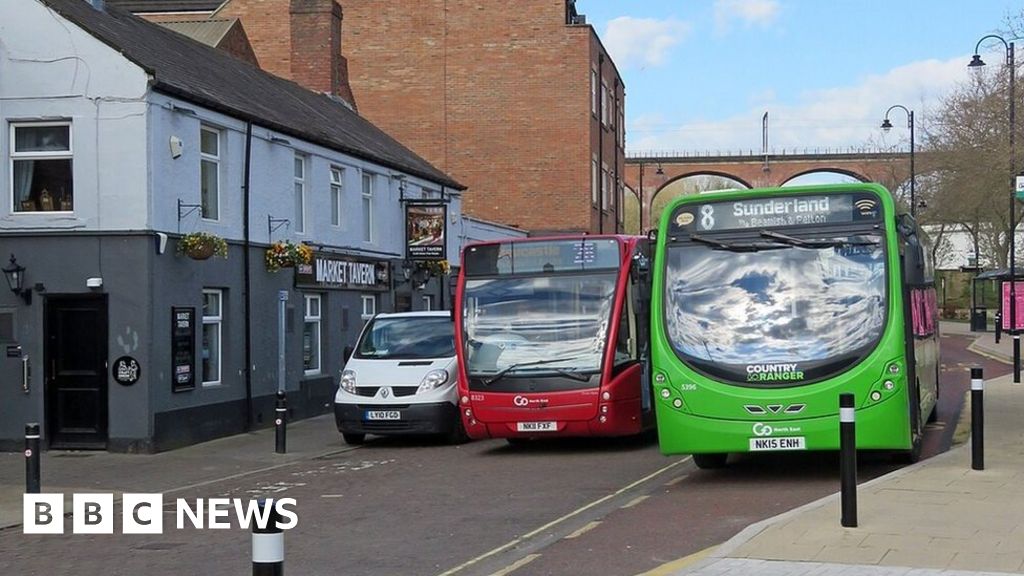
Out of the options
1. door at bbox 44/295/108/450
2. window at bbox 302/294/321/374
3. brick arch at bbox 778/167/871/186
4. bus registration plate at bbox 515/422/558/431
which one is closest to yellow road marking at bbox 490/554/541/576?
bus registration plate at bbox 515/422/558/431

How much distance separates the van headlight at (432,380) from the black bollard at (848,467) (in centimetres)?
960

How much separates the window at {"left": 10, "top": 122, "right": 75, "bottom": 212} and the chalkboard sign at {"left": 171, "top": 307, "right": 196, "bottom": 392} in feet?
7.46

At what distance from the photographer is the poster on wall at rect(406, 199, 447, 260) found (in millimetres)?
29828

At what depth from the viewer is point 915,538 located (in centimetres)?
935

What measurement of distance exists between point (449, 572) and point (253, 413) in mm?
13357

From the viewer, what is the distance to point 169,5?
155 ft

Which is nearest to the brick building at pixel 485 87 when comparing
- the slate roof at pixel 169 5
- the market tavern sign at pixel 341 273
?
the slate roof at pixel 169 5

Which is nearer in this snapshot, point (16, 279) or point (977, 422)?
point (977, 422)

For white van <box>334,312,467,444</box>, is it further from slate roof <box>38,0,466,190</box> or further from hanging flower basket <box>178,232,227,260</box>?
slate roof <box>38,0,466,190</box>

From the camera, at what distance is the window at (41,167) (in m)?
19.1

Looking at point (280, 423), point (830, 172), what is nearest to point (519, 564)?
point (280, 423)

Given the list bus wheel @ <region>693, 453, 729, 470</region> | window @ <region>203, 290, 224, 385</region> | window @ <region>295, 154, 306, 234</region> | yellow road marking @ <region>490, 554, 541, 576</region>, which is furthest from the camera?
window @ <region>295, 154, 306, 234</region>

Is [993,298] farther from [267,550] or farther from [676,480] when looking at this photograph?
[267,550]

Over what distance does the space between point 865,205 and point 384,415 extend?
824 cm
